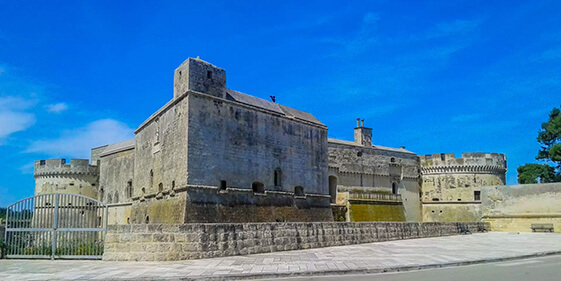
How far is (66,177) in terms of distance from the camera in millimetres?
31203

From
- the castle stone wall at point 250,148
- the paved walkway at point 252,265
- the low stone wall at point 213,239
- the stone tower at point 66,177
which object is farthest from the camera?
the stone tower at point 66,177

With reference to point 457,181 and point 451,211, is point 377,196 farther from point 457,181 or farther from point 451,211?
Result: point 457,181

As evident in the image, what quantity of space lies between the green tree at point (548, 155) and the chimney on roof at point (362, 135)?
15.3m

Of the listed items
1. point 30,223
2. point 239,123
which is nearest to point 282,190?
point 239,123

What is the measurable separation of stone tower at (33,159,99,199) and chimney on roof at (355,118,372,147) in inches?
794

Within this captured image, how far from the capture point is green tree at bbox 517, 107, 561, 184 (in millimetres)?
37697

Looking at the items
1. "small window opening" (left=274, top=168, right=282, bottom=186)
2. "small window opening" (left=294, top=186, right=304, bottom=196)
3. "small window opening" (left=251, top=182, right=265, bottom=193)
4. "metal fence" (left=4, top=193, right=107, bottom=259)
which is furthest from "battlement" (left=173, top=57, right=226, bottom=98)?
"metal fence" (left=4, top=193, right=107, bottom=259)

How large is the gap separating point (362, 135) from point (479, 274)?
27461 mm

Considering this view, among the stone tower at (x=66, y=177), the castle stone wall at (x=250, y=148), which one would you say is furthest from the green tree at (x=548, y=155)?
the stone tower at (x=66, y=177)

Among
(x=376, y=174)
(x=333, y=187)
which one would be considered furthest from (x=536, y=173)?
(x=333, y=187)

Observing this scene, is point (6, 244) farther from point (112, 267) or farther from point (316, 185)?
point (316, 185)

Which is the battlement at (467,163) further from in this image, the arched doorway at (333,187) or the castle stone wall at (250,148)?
the castle stone wall at (250,148)

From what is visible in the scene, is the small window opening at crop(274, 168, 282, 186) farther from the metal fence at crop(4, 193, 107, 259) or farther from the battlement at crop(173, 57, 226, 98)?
the metal fence at crop(4, 193, 107, 259)

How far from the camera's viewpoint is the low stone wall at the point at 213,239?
36.9 feet
